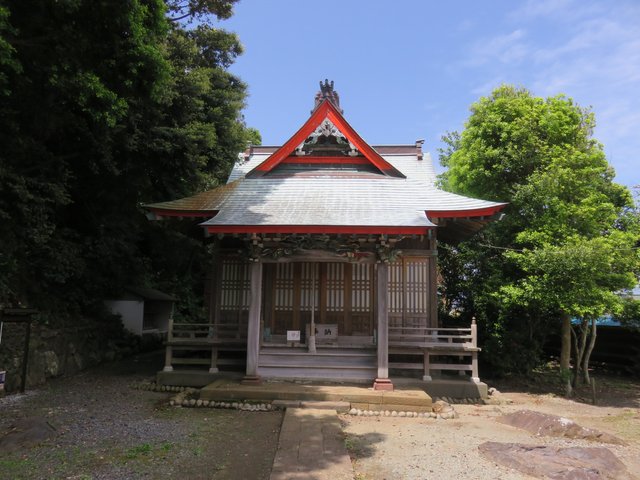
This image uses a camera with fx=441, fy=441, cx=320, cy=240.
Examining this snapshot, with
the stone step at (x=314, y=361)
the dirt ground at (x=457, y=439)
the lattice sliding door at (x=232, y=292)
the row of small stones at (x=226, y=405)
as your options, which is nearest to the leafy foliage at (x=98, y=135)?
the lattice sliding door at (x=232, y=292)

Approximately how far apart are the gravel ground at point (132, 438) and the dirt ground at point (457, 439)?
1.38 metres

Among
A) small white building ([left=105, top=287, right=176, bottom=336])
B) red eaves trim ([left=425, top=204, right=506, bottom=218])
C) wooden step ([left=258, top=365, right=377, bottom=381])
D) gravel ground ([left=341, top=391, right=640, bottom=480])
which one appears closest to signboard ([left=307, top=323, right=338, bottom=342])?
wooden step ([left=258, top=365, right=377, bottom=381])

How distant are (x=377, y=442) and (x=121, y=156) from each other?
10.0 metres

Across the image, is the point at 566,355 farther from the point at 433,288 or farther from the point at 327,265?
the point at 327,265

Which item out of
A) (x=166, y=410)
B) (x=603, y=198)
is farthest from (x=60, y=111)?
(x=603, y=198)

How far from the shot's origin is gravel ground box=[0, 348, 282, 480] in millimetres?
5094

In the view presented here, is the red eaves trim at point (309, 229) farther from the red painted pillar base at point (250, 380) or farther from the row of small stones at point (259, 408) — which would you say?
the row of small stones at point (259, 408)

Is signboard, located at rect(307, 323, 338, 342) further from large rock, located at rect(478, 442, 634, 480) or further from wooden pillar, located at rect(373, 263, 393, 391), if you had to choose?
large rock, located at rect(478, 442, 634, 480)

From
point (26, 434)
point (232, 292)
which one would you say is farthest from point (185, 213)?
point (26, 434)

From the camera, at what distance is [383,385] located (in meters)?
9.07

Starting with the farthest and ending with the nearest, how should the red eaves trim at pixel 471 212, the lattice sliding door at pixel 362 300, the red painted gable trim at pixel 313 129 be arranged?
the red painted gable trim at pixel 313 129, the lattice sliding door at pixel 362 300, the red eaves trim at pixel 471 212

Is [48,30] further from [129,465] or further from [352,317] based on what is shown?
[352,317]

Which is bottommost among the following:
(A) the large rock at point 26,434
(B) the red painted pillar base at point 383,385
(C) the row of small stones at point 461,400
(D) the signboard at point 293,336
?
(C) the row of small stones at point 461,400

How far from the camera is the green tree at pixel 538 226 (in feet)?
32.9
